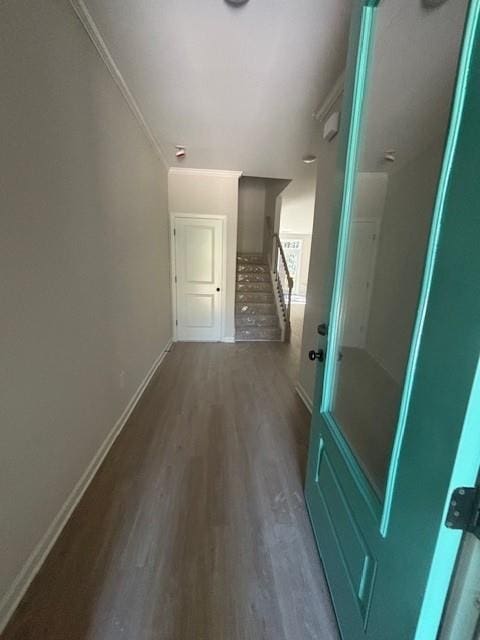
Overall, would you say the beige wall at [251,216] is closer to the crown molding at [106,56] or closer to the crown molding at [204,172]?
the crown molding at [204,172]

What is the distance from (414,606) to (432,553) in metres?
0.17

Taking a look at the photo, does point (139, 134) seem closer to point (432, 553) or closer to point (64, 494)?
point (64, 494)

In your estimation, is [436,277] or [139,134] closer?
[436,277]

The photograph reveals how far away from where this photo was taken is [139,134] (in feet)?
8.18

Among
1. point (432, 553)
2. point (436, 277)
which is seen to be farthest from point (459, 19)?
point (432, 553)

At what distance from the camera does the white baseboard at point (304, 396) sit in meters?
2.56

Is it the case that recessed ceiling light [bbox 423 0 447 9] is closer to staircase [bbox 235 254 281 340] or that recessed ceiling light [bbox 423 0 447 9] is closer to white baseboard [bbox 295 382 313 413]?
white baseboard [bbox 295 382 313 413]

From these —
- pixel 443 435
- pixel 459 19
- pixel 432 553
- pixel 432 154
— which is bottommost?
pixel 432 553

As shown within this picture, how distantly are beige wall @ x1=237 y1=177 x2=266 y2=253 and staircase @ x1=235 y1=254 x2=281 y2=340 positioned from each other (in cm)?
127

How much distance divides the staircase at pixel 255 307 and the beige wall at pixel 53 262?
2773 millimetres

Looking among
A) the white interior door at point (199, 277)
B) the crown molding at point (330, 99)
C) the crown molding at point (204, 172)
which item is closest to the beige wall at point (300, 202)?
the crown molding at point (204, 172)

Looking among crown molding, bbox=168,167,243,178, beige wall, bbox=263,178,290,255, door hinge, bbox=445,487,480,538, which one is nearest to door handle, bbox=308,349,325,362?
door hinge, bbox=445,487,480,538

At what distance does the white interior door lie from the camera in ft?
13.4

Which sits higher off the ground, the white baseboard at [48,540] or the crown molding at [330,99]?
the crown molding at [330,99]
